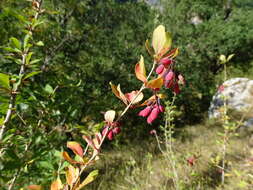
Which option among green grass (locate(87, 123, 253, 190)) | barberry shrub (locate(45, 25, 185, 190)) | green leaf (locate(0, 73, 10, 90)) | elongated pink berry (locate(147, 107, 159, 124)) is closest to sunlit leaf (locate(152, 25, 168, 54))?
barberry shrub (locate(45, 25, 185, 190))

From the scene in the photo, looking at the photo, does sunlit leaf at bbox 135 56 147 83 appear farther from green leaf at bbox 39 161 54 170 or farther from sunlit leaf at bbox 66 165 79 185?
green leaf at bbox 39 161 54 170

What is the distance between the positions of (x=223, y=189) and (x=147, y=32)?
151 inches

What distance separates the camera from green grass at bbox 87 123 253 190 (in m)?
1.92

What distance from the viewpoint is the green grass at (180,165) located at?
75.5 inches

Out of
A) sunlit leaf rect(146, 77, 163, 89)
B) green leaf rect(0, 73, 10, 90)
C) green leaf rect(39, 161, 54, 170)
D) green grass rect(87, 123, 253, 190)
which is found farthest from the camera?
green grass rect(87, 123, 253, 190)

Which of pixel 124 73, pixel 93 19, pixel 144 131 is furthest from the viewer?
pixel 144 131

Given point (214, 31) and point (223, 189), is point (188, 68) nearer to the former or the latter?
point (214, 31)

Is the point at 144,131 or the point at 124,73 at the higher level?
the point at 124,73

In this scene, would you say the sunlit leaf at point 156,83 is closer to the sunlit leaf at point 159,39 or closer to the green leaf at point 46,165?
the sunlit leaf at point 159,39

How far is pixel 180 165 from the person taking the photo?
85.7 inches

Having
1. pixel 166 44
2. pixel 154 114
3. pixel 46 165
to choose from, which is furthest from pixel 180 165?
pixel 166 44

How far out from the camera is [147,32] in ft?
15.1

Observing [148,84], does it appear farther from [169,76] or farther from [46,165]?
[46,165]

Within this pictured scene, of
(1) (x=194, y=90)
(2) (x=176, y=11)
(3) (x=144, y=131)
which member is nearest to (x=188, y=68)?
(1) (x=194, y=90)
